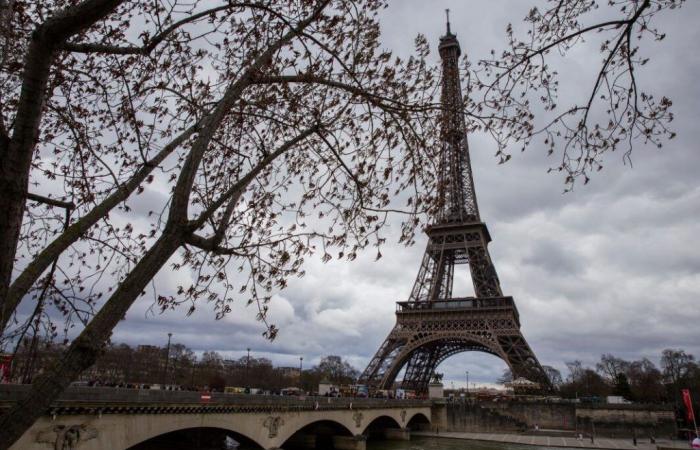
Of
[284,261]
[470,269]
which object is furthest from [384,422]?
[284,261]

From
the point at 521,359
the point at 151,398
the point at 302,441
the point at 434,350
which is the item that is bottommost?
the point at 302,441

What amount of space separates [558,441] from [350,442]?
21839 mm

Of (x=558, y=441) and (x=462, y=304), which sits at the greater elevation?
(x=462, y=304)

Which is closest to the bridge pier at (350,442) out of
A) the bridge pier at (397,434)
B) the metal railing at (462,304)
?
the bridge pier at (397,434)

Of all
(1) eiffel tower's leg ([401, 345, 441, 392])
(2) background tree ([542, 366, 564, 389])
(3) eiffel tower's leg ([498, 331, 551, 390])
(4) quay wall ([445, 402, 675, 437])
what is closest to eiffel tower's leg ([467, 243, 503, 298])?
(3) eiffel tower's leg ([498, 331, 551, 390])

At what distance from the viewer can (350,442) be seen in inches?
1473

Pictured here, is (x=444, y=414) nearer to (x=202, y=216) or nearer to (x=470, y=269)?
(x=470, y=269)

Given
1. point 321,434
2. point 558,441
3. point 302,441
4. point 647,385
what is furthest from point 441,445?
point 647,385

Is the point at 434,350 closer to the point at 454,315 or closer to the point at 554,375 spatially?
the point at 454,315

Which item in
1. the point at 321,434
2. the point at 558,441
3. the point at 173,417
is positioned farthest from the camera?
the point at 558,441

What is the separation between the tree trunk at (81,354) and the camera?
378 cm

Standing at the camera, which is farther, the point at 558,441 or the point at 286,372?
the point at 286,372

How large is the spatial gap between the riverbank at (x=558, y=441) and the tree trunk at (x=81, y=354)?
156 ft

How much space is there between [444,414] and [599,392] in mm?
45129
